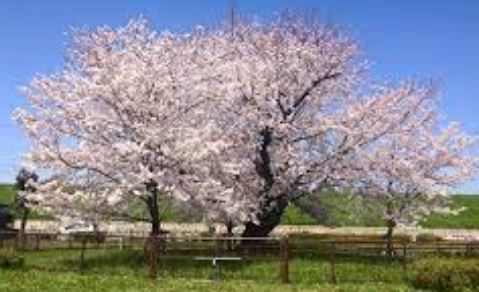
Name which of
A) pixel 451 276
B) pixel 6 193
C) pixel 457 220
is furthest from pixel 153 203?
pixel 6 193

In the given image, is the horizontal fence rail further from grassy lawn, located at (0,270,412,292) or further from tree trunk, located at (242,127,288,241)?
tree trunk, located at (242,127,288,241)

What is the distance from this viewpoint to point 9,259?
35.0 m

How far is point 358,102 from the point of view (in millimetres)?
45719

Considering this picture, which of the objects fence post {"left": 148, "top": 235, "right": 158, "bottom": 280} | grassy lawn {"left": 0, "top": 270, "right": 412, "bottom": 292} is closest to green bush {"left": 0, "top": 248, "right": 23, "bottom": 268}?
grassy lawn {"left": 0, "top": 270, "right": 412, "bottom": 292}

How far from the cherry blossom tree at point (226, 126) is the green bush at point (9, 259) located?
5.97 m

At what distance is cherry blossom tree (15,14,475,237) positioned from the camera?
134 ft

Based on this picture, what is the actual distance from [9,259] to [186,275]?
22.7ft

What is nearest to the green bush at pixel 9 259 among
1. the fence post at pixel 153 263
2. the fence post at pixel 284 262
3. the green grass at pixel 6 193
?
the fence post at pixel 153 263

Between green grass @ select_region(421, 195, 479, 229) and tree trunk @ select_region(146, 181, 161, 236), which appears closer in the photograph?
tree trunk @ select_region(146, 181, 161, 236)

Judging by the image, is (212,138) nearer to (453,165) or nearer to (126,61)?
(126,61)

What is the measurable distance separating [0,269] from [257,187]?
14.3 metres

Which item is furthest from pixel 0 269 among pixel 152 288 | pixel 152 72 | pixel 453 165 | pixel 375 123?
pixel 453 165

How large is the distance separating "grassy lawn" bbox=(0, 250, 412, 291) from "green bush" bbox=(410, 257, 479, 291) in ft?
2.70

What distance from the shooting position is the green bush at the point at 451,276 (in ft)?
93.5
